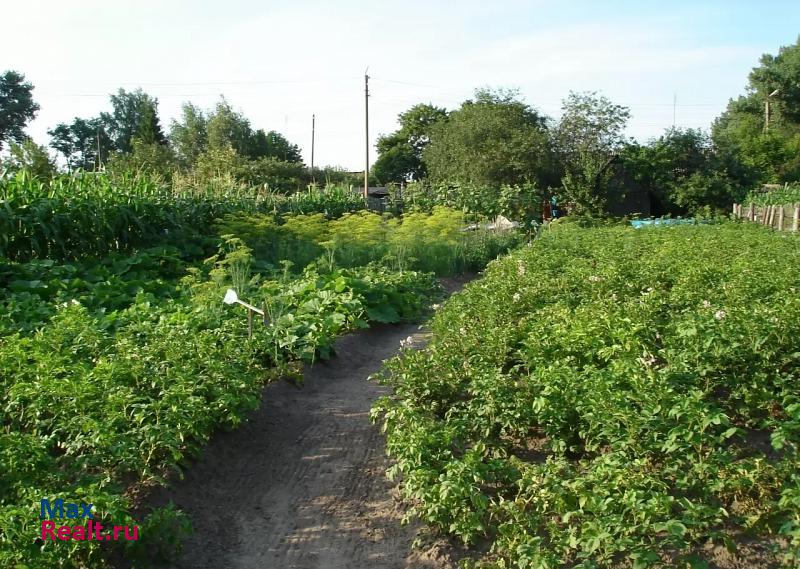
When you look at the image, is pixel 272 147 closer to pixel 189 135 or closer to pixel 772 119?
pixel 189 135

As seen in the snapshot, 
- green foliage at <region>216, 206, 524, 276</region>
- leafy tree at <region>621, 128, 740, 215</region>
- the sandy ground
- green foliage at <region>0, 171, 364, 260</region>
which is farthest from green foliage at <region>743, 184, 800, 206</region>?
the sandy ground

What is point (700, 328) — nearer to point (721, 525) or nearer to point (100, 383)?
point (721, 525)

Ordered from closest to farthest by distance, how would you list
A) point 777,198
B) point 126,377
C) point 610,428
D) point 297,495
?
point 610,428, point 297,495, point 126,377, point 777,198

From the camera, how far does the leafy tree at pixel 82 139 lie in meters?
68.6

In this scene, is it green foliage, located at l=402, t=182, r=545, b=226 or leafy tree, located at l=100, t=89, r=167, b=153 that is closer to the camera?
green foliage, located at l=402, t=182, r=545, b=226

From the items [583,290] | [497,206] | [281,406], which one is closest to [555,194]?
[497,206]

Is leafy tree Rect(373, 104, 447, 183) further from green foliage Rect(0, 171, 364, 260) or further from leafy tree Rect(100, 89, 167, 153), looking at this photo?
green foliage Rect(0, 171, 364, 260)

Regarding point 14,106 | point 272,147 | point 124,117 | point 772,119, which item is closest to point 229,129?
point 272,147

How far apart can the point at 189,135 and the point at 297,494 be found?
189ft

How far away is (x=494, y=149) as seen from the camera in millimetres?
31844

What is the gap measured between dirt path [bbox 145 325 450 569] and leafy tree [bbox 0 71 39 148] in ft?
167

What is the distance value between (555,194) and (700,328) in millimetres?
27165

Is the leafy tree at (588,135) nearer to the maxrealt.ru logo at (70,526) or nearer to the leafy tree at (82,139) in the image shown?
the maxrealt.ru logo at (70,526)

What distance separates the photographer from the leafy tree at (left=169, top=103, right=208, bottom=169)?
5834cm
